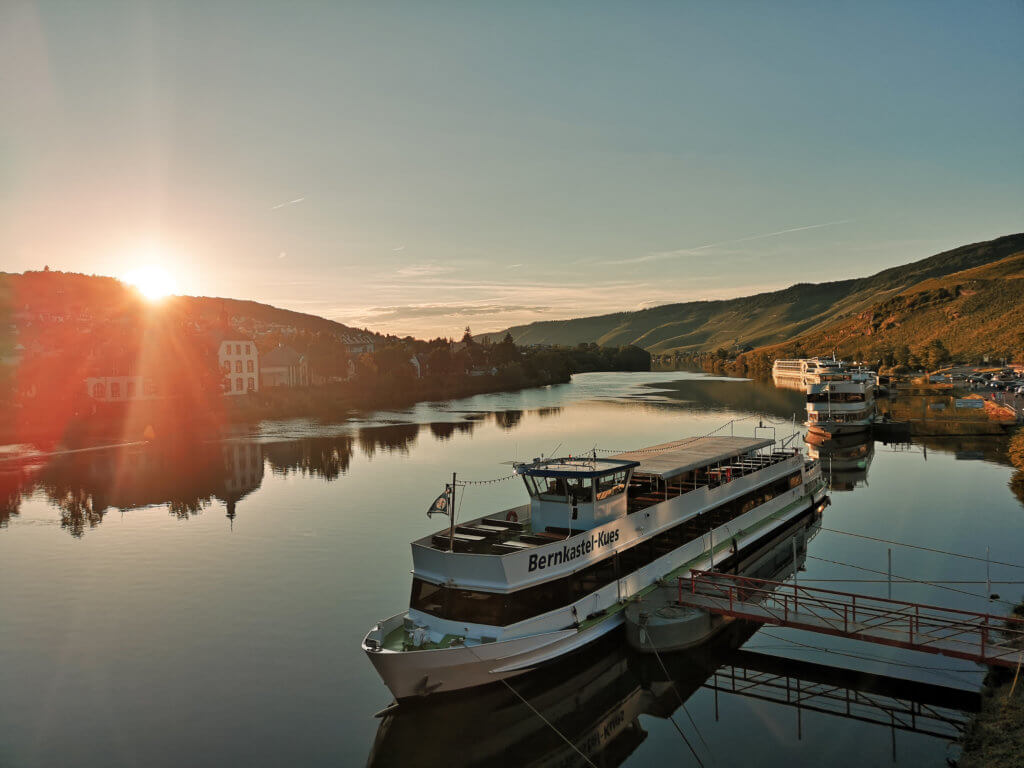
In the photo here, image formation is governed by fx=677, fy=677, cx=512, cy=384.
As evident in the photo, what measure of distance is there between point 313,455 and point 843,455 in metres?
59.3

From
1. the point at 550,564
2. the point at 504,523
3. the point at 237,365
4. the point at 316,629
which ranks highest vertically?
the point at 237,365

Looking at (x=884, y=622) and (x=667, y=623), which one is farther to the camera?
(x=667, y=623)

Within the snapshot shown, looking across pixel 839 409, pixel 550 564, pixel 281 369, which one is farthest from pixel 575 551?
pixel 281 369

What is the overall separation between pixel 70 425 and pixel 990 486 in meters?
109

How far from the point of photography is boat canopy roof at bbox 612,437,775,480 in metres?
33.5

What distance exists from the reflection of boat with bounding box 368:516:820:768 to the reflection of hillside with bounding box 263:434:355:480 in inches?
1678

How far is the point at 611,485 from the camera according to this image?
94.5 ft

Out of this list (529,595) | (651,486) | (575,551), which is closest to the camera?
(529,595)

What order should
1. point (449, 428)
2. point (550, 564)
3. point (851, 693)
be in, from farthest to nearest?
point (449, 428)
point (550, 564)
point (851, 693)

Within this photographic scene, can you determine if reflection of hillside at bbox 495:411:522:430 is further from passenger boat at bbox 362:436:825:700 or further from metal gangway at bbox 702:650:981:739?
metal gangway at bbox 702:650:981:739

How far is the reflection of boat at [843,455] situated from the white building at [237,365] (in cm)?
9791

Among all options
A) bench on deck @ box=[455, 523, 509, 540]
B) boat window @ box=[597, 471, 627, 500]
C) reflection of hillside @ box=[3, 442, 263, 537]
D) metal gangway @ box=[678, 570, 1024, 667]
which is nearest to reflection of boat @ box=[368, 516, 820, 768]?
metal gangway @ box=[678, 570, 1024, 667]

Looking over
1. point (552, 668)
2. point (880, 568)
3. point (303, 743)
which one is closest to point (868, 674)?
point (552, 668)

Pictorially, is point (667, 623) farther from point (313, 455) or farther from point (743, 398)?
point (743, 398)
